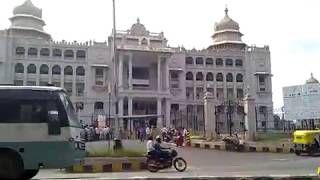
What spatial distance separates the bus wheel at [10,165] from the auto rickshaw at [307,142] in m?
16.6

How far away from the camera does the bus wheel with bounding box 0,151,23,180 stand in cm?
1128

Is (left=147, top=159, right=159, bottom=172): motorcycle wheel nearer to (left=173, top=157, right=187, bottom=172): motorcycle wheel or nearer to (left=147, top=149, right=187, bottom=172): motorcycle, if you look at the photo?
(left=147, top=149, right=187, bottom=172): motorcycle

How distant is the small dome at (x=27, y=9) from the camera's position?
71.6m

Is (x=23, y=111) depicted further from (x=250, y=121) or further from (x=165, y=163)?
(x=250, y=121)

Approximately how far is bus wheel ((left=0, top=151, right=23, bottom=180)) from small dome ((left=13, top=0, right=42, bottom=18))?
211ft

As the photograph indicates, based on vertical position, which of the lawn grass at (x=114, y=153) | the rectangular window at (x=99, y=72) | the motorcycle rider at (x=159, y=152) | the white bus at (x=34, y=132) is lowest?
the lawn grass at (x=114, y=153)

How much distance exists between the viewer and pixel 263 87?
74312mm

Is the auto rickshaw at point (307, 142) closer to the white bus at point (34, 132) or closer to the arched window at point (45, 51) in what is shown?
the white bus at point (34, 132)

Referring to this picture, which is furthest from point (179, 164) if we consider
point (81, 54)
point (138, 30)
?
point (81, 54)

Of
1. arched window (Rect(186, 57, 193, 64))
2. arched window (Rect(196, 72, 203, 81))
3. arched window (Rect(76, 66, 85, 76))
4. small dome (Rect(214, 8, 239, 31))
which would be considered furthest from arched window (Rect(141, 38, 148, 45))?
small dome (Rect(214, 8, 239, 31))

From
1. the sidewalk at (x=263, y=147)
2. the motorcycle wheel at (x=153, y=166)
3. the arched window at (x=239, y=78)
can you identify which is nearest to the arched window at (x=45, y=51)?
the arched window at (x=239, y=78)

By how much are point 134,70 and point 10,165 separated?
56.7 meters

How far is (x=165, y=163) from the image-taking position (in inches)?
650

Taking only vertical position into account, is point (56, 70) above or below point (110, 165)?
above
